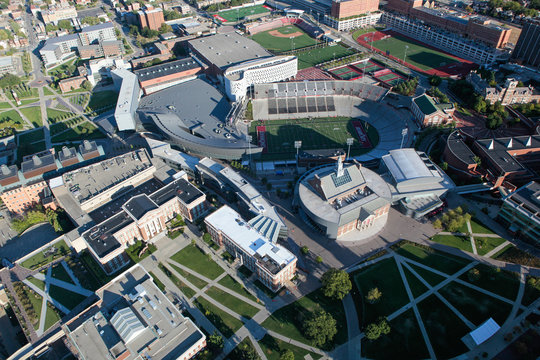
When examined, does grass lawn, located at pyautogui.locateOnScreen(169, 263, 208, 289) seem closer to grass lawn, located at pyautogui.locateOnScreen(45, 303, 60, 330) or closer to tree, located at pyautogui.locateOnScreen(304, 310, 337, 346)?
grass lawn, located at pyautogui.locateOnScreen(45, 303, 60, 330)

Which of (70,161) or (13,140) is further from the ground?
(70,161)

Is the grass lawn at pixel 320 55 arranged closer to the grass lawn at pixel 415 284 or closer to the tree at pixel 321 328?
the grass lawn at pixel 415 284

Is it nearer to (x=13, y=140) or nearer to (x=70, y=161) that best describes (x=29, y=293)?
(x=70, y=161)

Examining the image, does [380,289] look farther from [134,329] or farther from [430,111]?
[430,111]

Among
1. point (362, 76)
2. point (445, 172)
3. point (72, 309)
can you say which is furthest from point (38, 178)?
point (362, 76)

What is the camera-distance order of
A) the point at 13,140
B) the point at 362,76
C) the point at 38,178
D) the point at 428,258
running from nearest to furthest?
the point at 428,258
the point at 38,178
the point at 13,140
the point at 362,76

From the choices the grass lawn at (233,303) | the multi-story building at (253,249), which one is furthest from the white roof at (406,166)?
the grass lawn at (233,303)
